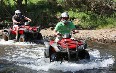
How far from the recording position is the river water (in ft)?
44.6

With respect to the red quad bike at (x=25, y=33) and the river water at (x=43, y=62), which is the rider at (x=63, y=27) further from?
the red quad bike at (x=25, y=33)

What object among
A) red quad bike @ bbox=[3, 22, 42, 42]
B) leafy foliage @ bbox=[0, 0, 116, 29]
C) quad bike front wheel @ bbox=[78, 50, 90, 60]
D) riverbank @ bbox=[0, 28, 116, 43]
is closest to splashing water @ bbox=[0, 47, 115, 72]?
quad bike front wheel @ bbox=[78, 50, 90, 60]

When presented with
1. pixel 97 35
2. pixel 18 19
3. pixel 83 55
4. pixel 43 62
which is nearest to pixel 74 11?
pixel 97 35

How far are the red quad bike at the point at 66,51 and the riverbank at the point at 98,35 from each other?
6.92 metres

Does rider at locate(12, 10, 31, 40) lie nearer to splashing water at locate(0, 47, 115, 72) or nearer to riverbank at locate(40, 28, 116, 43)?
riverbank at locate(40, 28, 116, 43)

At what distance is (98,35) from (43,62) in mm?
8951

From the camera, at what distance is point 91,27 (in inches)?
1016

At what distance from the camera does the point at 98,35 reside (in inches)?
917

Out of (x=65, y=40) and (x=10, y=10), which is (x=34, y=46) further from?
(x=10, y=10)

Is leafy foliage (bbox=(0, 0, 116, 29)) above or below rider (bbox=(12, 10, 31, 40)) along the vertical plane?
above

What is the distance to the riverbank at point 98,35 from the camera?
22173 millimetres

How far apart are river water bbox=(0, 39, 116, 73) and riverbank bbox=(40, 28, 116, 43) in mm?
2440

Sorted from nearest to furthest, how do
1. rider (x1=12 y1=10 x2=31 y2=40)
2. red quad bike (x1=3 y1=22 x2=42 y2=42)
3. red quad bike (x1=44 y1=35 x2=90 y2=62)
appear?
1. red quad bike (x1=44 y1=35 x2=90 y2=62)
2. red quad bike (x1=3 y1=22 x2=42 y2=42)
3. rider (x1=12 y1=10 x2=31 y2=40)

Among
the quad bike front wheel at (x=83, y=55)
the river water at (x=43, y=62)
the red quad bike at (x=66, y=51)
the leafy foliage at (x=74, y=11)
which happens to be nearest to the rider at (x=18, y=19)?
the river water at (x=43, y=62)
